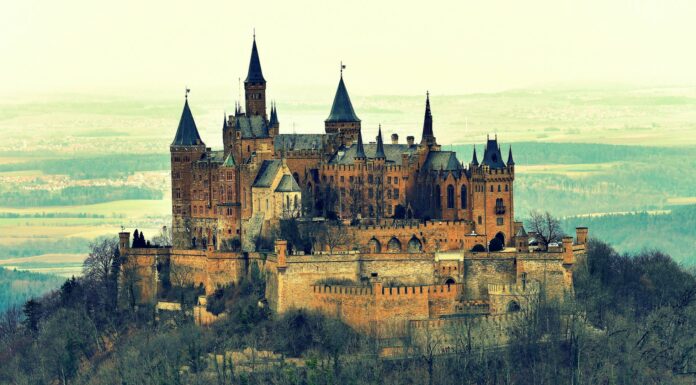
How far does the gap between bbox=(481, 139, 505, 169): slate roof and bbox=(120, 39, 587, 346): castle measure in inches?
2.1

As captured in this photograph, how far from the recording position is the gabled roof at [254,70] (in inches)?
4306

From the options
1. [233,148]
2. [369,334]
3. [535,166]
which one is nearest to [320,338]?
[369,334]

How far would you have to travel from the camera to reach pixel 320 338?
9481 cm

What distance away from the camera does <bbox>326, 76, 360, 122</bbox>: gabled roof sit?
110 metres

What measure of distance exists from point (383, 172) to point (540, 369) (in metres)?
17.1

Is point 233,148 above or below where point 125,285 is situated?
above

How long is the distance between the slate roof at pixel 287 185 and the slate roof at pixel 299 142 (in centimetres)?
403

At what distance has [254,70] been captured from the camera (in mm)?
109938

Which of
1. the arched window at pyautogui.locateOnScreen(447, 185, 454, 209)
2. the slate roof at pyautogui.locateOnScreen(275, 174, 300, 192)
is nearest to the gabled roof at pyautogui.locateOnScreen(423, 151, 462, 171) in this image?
the arched window at pyautogui.locateOnScreen(447, 185, 454, 209)

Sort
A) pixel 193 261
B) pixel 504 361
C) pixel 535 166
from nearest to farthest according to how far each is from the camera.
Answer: pixel 504 361 < pixel 193 261 < pixel 535 166

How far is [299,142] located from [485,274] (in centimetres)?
1526

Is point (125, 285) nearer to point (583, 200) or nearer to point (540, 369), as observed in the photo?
point (540, 369)

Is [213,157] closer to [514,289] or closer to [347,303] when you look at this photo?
[347,303]

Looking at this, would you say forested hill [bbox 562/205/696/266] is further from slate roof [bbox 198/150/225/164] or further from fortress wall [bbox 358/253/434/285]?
fortress wall [bbox 358/253/434/285]
